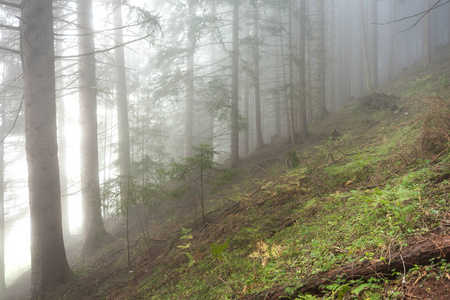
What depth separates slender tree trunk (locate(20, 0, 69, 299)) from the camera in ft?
17.2

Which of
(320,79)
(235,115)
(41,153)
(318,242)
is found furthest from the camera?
(320,79)

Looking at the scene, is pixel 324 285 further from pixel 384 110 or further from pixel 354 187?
pixel 384 110

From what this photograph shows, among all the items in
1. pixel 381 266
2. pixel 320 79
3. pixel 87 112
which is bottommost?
pixel 381 266

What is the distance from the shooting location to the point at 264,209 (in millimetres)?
5223

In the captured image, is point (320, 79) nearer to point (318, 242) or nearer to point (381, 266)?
point (318, 242)

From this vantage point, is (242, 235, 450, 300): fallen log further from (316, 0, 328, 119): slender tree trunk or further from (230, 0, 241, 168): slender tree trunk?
(316, 0, 328, 119): slender tree trunk

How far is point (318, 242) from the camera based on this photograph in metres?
3.04

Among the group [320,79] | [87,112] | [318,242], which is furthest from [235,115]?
[318,242]

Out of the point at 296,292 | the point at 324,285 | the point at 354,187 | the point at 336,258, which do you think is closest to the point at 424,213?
the point at 336,258

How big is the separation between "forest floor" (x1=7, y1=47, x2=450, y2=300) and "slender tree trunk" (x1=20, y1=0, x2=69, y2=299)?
59cm

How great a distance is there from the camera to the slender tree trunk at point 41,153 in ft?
17.2

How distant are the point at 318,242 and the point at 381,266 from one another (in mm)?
1010

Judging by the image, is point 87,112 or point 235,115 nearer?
point 87,112

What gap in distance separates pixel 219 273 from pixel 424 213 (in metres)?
2.68
